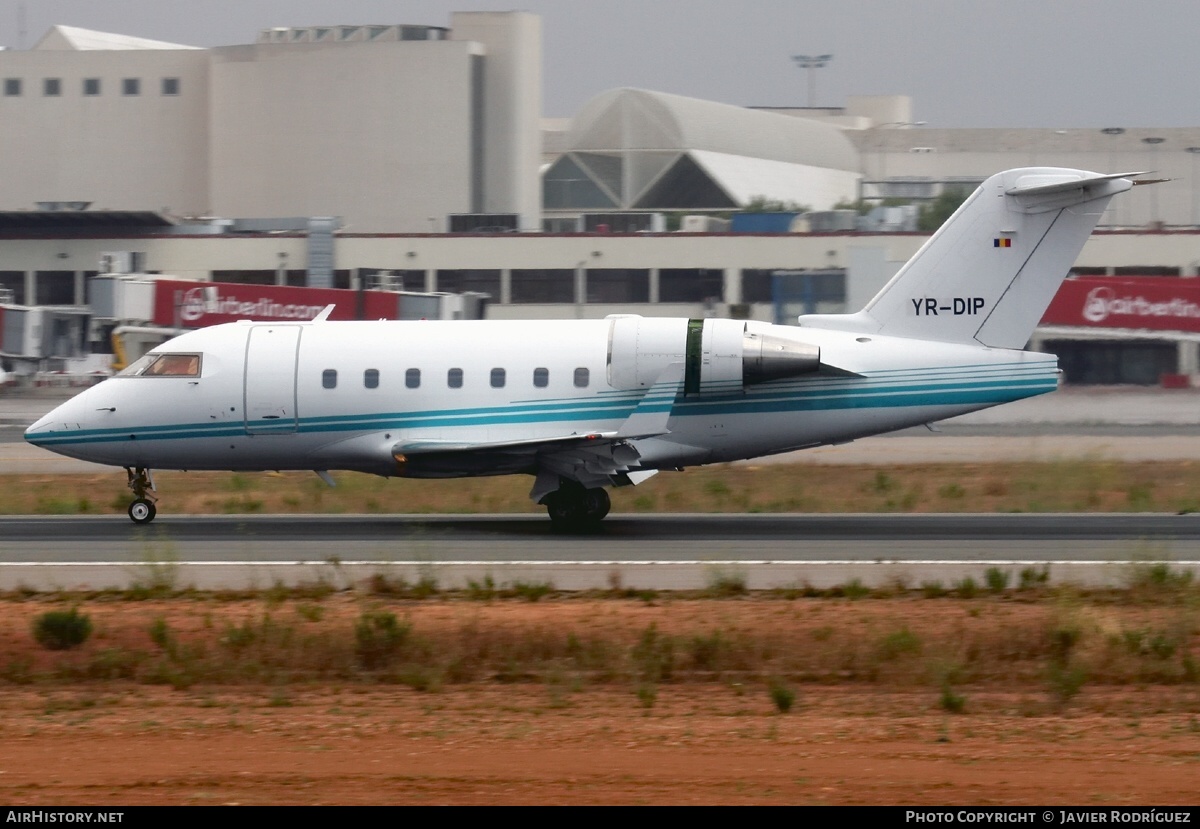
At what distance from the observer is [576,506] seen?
74.7 ft

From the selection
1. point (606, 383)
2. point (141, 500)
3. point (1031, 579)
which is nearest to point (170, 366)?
point (141, 500)

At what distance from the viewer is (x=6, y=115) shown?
9444 cm

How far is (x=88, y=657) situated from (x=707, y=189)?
82.0 m

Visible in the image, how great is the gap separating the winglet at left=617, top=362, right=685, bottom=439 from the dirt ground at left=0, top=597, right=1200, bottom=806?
21.3 ft

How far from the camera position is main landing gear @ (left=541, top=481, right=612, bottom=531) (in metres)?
22.8

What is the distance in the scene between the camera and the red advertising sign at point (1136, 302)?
57438 millimetres

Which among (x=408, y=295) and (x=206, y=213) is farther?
(x=206, y=213)

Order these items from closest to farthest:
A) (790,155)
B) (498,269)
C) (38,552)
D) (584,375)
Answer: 1. (38,552)
2. (584,375)
3. (498,269)
4. (790,155)

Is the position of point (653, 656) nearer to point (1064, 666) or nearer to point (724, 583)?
point (724, 583)

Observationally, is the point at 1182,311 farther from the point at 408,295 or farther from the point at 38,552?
the point at 38,552

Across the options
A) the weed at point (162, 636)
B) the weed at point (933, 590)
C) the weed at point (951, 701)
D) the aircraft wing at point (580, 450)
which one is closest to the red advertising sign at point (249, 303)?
the aircraft wing at point (580, 450)

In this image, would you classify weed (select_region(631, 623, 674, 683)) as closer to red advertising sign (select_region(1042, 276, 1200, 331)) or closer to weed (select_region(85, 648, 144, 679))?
weed (select_region(85, 648, 144, 679))

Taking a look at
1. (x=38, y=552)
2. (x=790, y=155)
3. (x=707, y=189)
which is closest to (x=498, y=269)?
(x=707, y=189)

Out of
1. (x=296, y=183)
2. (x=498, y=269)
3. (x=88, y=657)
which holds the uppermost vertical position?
(x=296, y=183)
